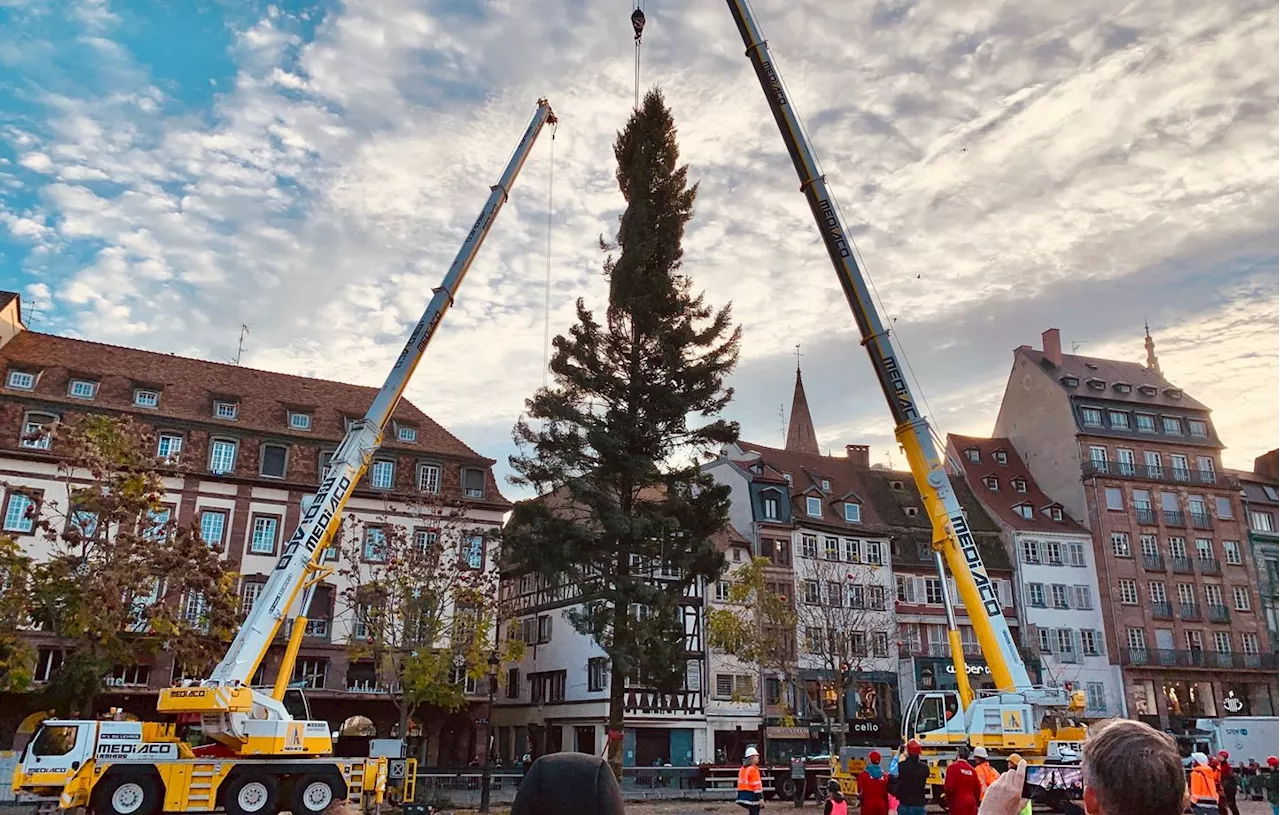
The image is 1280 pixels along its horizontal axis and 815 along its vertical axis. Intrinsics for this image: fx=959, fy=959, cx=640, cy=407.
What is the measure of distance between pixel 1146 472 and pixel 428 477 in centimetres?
4621

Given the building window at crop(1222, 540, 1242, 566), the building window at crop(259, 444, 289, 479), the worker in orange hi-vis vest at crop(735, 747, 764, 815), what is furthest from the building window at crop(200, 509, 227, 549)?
the building window at crop(1222, 540, 1242, 566)

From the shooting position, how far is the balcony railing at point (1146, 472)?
61.8 m

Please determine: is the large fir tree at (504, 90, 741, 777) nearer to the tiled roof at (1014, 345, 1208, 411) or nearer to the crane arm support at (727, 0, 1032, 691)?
the crane arm support at (727, 0, 1032, 691)

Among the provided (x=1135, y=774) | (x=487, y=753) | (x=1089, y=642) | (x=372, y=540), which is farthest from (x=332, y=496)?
(x=1089, y=642)

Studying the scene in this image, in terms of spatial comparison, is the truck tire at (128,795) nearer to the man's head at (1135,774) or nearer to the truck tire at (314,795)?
the truck tire at (314,795)

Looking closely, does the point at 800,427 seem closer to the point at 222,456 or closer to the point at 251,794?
the point at 222,456

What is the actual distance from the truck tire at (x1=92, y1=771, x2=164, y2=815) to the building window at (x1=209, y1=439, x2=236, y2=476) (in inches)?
992

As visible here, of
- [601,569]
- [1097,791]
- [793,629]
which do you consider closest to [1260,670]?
[793,629]

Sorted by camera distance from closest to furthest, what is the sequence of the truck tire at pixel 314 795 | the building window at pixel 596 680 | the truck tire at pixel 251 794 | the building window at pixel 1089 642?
the truck tire at pixel 251 794, the truck tire at pixel 314 795, the building window at pixel 596 680, the building window at pixel 1089 642

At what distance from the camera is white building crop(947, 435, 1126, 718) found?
5716 centimetres

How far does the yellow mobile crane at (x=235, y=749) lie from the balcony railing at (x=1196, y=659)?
166ft

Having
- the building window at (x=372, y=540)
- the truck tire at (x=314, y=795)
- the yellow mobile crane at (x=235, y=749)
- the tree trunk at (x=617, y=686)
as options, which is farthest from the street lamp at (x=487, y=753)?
the building window at (x=372, y=540)

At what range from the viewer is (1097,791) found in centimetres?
320

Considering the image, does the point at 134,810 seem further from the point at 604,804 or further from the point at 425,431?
the point at 425,431
